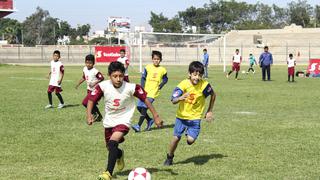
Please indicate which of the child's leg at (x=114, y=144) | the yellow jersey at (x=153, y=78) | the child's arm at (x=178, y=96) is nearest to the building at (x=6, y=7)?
the yellow jersey at (x=153, y=78)

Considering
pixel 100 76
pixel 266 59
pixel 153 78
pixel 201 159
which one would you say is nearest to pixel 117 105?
pixel 201 159

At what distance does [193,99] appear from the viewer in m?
7.61

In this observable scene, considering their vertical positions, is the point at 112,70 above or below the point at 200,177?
above

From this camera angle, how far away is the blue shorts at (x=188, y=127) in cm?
764

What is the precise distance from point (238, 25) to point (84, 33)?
1675 inches

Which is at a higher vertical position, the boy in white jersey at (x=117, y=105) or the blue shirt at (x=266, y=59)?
the blue shirt at (x=266, y=59)

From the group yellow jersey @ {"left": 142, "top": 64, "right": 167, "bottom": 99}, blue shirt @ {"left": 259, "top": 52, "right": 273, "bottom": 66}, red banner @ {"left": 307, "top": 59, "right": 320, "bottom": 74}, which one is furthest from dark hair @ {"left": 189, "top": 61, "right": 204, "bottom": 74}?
red banner @ {"left": 307, "top": 59, "right": 320, "bottom": 74}

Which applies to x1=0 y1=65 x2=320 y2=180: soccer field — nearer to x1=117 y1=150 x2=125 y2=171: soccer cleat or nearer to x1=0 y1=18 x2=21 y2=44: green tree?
x1=117 y1=150 x2=125 y2=171: soccer cleat

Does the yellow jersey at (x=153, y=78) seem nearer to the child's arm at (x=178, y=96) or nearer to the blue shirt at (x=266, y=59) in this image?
the child's arm at (x=178, y=96)

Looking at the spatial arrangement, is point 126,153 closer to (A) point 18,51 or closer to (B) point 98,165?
(B) point 98,165

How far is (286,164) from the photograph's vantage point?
766 cm

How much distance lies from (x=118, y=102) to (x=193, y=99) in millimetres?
1339

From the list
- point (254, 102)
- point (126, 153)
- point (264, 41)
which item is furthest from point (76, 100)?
point (264, 41)

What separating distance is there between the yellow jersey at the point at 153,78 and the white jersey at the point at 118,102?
4.10 meters
